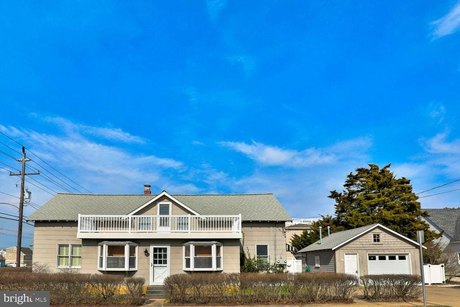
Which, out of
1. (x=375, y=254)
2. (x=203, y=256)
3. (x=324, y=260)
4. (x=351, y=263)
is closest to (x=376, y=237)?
(x=375, y=254)

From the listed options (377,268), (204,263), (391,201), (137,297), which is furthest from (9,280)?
(391,201)

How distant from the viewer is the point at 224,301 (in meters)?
20.2

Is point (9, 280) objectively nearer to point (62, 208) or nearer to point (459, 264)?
point (62, 208)

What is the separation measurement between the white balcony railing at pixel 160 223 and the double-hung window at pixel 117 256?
865mm

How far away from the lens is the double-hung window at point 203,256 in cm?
2645

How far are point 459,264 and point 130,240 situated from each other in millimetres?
31980

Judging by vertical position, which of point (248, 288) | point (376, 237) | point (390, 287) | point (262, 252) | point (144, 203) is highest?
point (144, 203)

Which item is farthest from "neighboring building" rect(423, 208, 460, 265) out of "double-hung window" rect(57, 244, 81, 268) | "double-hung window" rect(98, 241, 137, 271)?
"double-hung window" rect(57, 244, 81, 268)

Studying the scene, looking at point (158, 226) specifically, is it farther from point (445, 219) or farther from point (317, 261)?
point (445, 219)

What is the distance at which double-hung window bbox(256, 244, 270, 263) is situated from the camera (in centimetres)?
3015

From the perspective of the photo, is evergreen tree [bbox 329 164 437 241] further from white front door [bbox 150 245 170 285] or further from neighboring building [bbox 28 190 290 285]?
white front door [bbox 150 245 170 285]

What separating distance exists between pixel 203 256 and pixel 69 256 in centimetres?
904

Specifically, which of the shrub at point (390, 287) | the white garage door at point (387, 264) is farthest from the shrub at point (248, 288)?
the white garage door at point (387, 264)

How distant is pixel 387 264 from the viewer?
3161 centimetres
